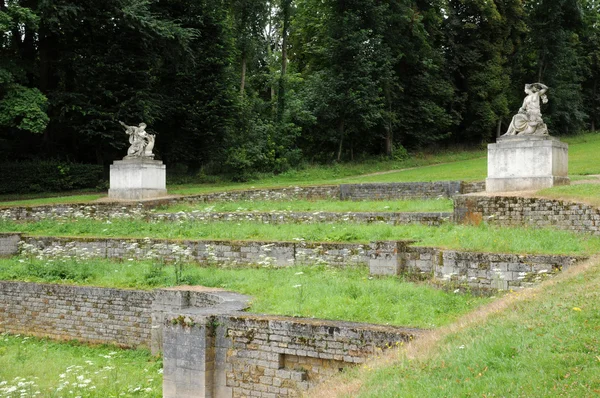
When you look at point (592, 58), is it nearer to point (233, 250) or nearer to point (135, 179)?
point (135, 179)

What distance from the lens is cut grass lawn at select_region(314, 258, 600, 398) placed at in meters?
5.16

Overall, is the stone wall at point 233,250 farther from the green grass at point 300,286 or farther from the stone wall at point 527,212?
the stone wall at point 527,212

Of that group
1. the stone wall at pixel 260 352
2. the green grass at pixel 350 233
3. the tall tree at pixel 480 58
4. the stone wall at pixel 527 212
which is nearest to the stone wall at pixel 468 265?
the green grass at pixel 350 233

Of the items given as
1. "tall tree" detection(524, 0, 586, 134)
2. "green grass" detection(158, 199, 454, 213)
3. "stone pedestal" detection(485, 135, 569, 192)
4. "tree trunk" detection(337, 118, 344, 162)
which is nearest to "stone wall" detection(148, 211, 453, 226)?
"green grass" detection(158, 199, 454, 213)

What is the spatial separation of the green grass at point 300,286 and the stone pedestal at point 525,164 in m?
6.14

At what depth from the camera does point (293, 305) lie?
31.3ft

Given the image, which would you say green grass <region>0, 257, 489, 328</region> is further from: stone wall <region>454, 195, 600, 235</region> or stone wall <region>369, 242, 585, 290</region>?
stone wall <region>454, 195, 600, 235</region>

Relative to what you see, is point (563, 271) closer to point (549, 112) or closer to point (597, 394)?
point (597, 394)

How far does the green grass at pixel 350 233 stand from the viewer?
11.3 m

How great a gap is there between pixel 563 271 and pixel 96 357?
8.04 metres

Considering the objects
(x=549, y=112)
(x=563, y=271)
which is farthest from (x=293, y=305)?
(x=549, y=112)

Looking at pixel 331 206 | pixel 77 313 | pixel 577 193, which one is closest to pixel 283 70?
pixel 331 206

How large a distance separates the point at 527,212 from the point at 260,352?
27.6 feet

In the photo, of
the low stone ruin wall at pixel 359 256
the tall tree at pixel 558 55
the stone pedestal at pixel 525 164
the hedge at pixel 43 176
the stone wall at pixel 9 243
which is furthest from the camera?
the tall tree at pixel 558 55
